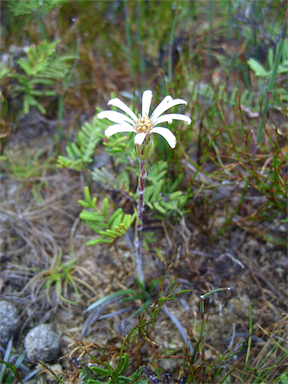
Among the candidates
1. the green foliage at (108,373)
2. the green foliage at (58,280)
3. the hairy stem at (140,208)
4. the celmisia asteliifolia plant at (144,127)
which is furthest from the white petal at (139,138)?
the green foliage at (58,280)

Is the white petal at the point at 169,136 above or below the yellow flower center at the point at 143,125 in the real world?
below

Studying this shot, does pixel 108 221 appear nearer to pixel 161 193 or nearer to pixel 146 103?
pixel 161 193

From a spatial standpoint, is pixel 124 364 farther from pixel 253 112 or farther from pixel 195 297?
pixel 253 112

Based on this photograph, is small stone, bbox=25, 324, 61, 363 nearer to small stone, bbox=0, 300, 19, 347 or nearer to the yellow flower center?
small stone, bbox=0, 300, 19, 347

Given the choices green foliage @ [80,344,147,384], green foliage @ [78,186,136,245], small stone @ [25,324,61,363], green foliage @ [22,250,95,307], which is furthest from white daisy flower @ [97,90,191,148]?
small stone @ [25,324,61,363]

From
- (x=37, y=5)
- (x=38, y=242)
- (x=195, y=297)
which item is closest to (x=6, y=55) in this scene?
(x=37, y=5)

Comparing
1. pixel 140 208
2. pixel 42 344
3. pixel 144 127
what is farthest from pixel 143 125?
pixel 42 344

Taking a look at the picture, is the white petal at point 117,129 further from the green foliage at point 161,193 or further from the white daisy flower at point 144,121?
the green foliage at point 161,193
